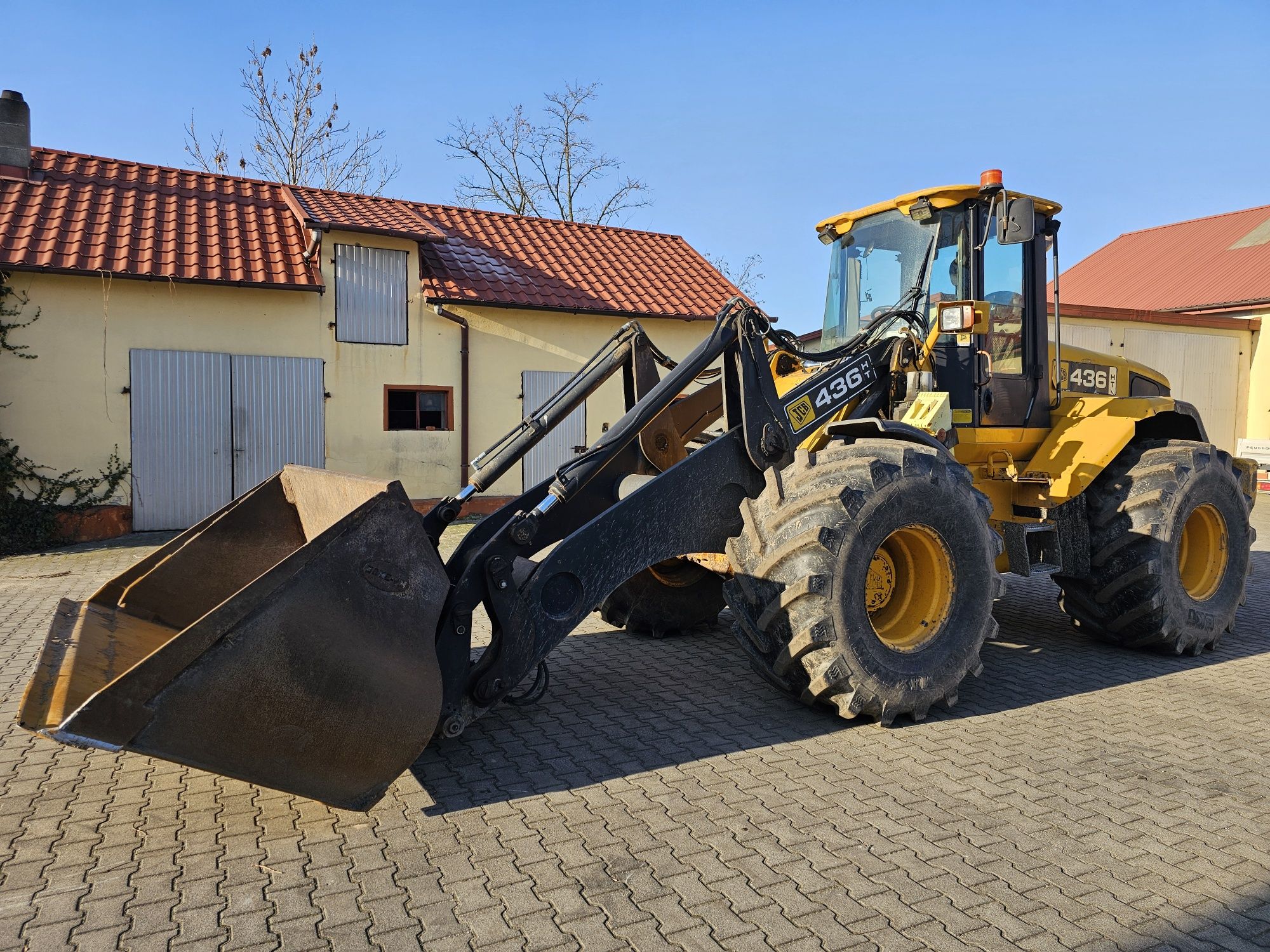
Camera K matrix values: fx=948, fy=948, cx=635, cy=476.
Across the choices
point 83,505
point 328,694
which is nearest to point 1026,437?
point 328,694

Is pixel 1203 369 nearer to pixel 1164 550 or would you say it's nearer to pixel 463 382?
pixel 463 382

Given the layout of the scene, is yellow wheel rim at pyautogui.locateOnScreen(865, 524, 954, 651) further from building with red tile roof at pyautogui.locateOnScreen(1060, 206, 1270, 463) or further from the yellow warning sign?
building with red tile roof at pyautogui.locateOnScreen(1060, 206, 1270, 463)

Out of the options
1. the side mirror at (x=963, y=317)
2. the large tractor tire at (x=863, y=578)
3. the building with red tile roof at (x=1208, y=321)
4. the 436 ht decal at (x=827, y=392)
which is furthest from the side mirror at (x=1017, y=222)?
the building with red tile roof at (x=1208, y=321)

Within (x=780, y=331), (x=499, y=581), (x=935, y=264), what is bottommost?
(x=499, y=581)

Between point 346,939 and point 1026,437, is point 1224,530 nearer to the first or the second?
point 1026,437

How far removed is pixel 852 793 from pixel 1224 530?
4.21 m

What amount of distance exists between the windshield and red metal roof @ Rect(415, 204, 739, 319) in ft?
26.4

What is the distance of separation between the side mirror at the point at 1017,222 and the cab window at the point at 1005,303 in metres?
0.54

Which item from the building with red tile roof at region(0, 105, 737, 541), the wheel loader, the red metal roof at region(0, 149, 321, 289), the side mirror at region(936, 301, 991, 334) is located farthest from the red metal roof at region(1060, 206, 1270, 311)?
the red metal roof at region(0, 149, 321, 289)

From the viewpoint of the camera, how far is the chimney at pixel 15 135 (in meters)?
12.4

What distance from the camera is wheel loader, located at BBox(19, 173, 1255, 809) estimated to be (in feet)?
10.8

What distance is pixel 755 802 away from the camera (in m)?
3.91

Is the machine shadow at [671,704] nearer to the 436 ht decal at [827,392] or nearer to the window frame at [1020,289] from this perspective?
the 436 ht decal at [827,392]

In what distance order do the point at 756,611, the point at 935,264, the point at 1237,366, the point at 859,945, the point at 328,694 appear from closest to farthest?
the point at 859,945 → the point at 328,694 → the point at 756,611 → the point at 935,264 → the point at 1237,366
